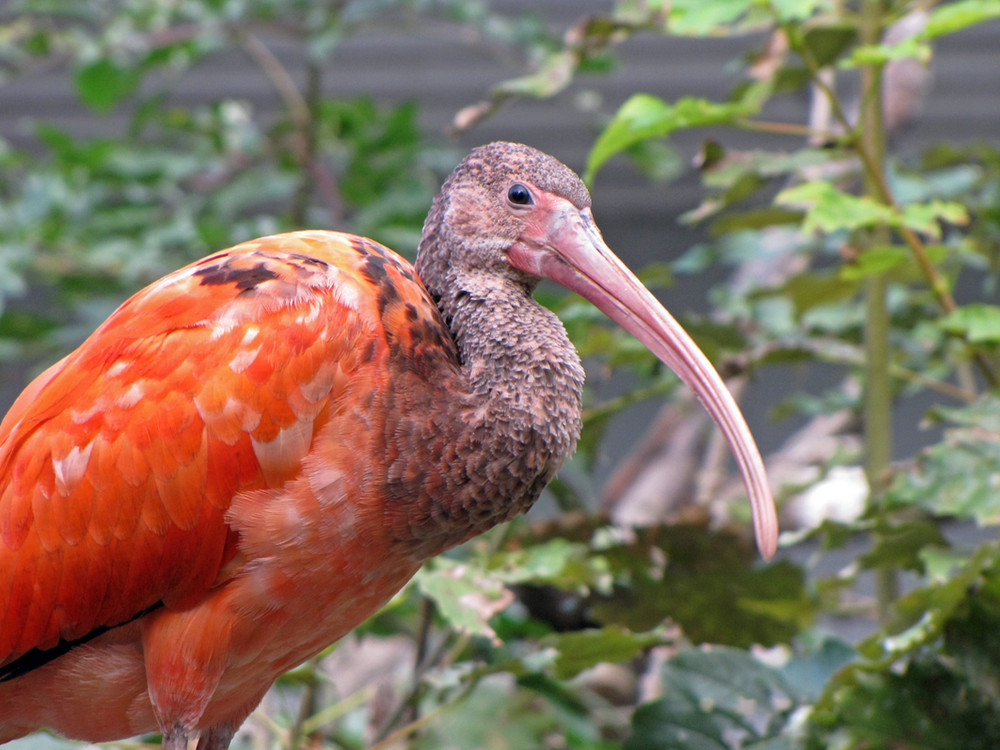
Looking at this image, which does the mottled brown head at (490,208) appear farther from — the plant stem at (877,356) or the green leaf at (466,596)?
the plant stem at (877,356)

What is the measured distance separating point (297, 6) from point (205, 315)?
2.54 meters

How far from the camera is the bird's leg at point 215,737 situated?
2.01 metres

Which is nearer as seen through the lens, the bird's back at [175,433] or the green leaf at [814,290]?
the bird's back at [175,433]

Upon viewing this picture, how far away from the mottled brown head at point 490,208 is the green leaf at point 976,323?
0.91 metres

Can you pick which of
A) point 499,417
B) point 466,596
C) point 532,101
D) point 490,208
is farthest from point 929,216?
point 532,101

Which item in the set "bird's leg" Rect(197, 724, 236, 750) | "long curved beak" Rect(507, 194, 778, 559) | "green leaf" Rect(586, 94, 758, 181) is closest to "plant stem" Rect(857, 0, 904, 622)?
"green leaf" Rect(586, 94, 758, 181)

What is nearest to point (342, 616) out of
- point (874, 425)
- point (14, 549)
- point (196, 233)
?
point (14, 549)

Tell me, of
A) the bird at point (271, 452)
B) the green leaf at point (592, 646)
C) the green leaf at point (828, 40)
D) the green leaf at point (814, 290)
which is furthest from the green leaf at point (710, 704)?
the green leaf at point (828, 40)

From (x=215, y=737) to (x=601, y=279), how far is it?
3.79ft

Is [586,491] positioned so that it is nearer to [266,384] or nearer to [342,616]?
[342,616]

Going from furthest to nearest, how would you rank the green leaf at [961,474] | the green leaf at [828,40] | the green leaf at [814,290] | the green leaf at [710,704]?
the green leaf at [814,290] < the green leaf at [828,40] < the green leaf at [710,704] < the green leaf at [961,474]

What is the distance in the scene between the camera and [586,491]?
3.32 metres

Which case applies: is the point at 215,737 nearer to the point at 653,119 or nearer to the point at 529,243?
the point at 529,243

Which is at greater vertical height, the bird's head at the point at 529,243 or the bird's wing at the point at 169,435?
the bird's head at the point at 529,243
